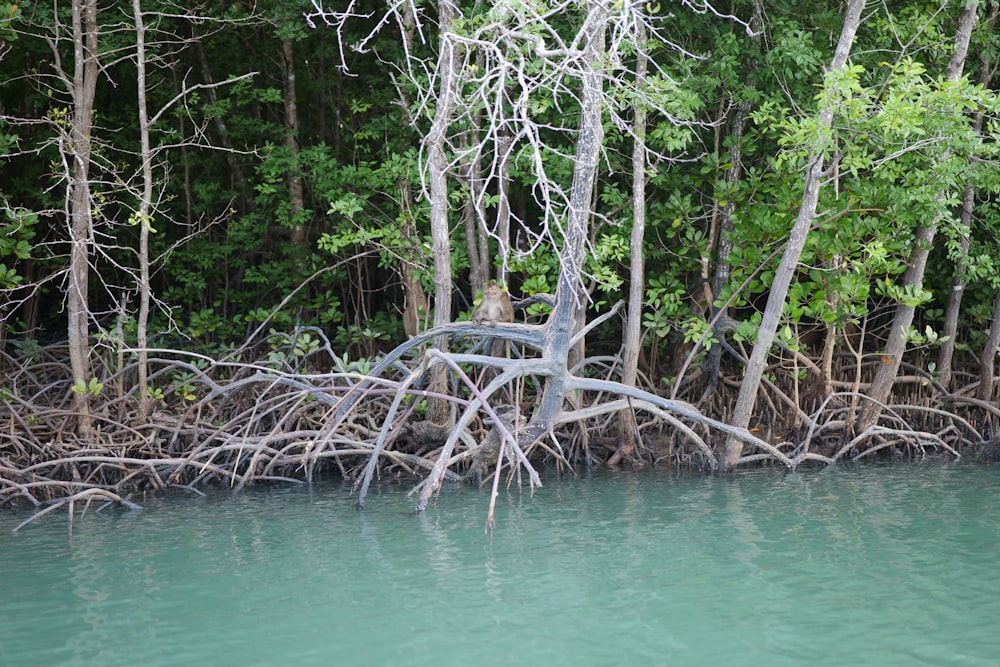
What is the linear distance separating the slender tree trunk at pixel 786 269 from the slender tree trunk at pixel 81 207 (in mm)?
6136

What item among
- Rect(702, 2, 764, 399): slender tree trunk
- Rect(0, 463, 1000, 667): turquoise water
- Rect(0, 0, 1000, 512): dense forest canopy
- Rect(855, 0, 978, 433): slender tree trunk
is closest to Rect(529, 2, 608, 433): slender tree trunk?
Rect(0, 0, 1000, 512): dense forest canopy

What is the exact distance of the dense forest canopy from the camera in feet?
28.7

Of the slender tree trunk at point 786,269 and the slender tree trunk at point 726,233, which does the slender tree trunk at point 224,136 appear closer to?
the slender tree trunk at point 726,233

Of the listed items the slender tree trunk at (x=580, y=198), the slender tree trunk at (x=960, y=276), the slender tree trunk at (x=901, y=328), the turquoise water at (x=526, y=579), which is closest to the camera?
the turquoise water at (x=526, y=579)

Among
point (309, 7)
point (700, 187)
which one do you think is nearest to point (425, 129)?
point (309, 7)

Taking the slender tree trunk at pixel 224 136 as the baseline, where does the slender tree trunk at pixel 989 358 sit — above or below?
below

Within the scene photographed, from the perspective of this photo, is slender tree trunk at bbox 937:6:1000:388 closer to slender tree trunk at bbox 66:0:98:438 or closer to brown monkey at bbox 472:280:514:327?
brown monkey at bbox 472:280:514:327

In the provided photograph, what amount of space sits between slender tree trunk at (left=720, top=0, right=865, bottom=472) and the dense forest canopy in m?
0.03

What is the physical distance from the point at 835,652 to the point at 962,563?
Answer: 6.64ft

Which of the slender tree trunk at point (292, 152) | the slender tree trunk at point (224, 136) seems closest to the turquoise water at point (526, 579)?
the slender tree trunk at point (292, 152)

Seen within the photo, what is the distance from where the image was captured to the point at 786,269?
917cm

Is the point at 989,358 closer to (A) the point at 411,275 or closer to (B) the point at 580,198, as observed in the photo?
(B) the point at 580,198

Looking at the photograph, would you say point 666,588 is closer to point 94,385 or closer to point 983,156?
point 94,385

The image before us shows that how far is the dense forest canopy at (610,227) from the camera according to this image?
28.7 ft
